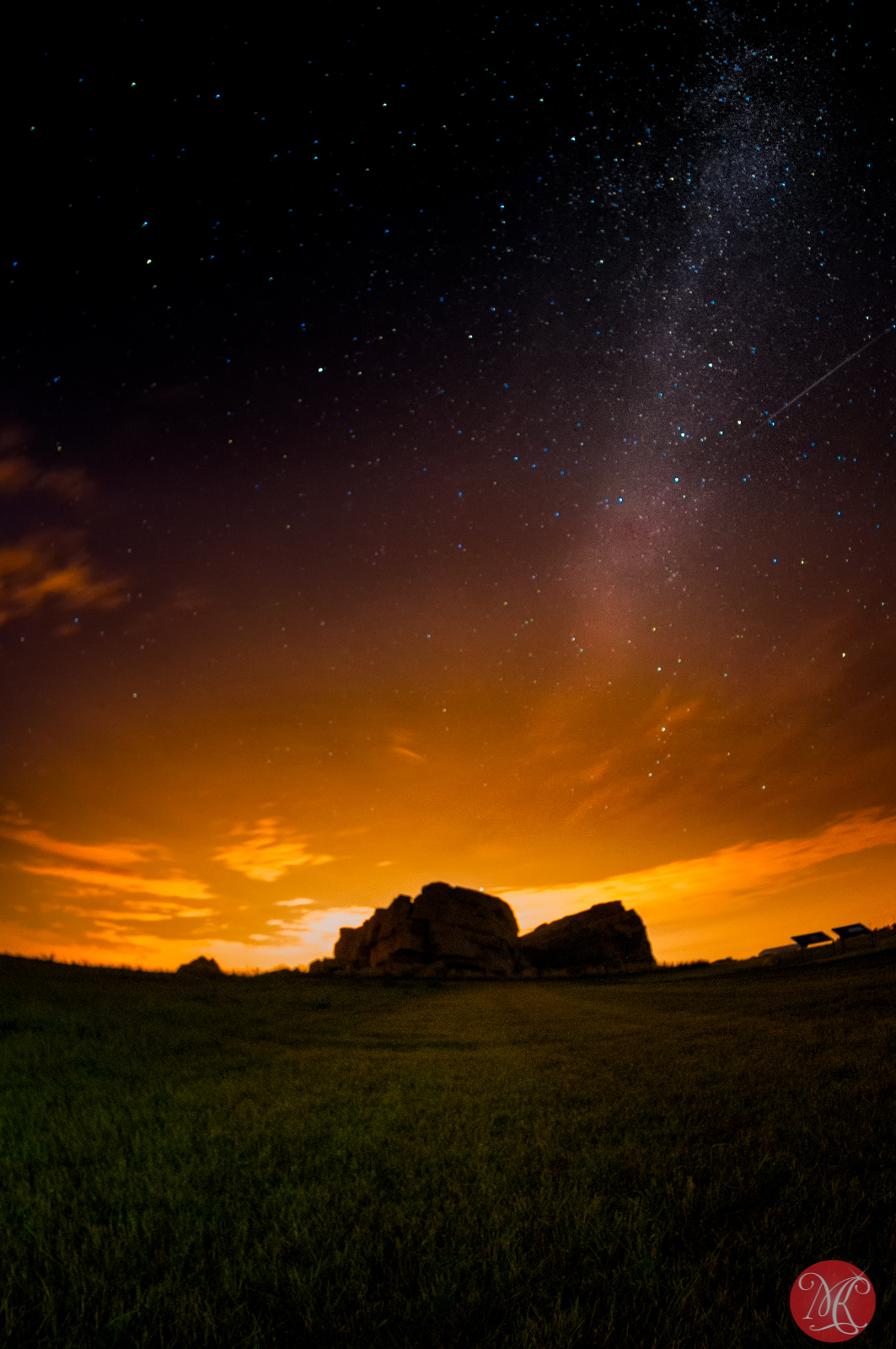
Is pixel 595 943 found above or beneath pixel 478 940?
beneath

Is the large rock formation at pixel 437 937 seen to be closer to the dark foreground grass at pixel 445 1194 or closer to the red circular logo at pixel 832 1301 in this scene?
the dark foreground grass at pixel 445 1194

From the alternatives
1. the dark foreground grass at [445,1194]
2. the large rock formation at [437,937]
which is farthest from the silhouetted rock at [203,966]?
the dark foreground grass at [445,1194]

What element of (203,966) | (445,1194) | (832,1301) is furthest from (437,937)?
(832,1301)

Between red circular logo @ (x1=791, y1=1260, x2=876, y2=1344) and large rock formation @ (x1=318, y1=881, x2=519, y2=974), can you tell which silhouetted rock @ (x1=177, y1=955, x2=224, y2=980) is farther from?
red circular logo @ (x1=791, y1=1260, x2=876, y2=1344)

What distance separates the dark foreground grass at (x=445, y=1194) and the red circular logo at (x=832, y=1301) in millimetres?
79

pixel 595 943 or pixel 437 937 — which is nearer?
pixel 437 937

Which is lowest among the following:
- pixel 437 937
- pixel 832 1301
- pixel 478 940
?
pixel 832 1301

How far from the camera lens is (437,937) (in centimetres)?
6512

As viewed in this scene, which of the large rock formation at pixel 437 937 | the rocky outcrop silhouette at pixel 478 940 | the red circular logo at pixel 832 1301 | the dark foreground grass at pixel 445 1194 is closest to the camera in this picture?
the red circular logo at pixel 832 1301

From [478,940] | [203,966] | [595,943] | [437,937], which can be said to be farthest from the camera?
[595,943]

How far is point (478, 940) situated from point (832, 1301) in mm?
69584

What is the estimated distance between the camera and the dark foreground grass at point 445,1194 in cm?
344

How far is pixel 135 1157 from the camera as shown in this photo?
641cm

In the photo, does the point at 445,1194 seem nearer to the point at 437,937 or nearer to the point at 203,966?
the point at 203,966
